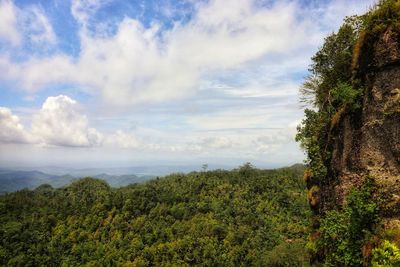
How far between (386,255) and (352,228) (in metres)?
2.68

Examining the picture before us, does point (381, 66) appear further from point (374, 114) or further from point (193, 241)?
point (193, 241)

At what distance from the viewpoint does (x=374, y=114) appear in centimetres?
1340

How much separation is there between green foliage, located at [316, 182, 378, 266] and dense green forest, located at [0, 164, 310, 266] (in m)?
47.8

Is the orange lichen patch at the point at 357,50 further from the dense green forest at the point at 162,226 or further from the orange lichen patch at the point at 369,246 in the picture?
the dense green forest at the point at 162,226

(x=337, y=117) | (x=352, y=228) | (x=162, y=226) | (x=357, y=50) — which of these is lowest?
(x=162, y=226)

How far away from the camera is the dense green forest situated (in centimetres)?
7594

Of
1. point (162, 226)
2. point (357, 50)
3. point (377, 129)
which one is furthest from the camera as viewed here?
point (162, 226)

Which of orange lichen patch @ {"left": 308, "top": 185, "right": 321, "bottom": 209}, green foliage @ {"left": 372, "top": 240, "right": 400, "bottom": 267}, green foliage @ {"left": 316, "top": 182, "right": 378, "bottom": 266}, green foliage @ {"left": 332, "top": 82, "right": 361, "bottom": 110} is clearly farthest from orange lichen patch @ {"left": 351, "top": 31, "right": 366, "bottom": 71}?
green foliage @ {"left": 372, "top": 240, "right": 400, "bottom": 267}

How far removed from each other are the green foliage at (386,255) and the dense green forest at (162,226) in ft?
167

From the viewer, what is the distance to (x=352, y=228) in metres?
13.4

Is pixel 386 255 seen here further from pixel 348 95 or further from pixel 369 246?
pixel 348 95

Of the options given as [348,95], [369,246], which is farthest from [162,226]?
[369,246]

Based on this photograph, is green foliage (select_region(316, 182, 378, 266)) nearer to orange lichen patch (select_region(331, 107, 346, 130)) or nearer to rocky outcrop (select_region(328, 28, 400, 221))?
rocky outcrop (select_region(328, 28, 400, 221))

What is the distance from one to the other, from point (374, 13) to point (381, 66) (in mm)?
2346
